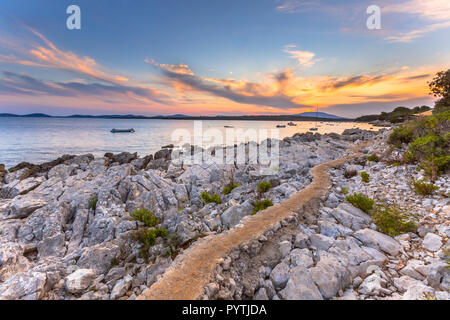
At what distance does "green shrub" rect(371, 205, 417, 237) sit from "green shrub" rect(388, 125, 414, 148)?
361 inches

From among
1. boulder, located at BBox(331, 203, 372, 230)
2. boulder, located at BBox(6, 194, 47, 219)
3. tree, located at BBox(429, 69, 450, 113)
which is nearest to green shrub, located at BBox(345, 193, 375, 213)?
boulder, located at BBox(331, 203, 372, 230)

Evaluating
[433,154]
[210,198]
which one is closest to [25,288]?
[210,198]

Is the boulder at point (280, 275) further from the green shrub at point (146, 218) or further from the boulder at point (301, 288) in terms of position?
the green shrub at point (146, 218)

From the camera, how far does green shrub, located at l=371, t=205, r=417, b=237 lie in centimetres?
644

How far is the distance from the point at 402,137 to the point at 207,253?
53.9ft

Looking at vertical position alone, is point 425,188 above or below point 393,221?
above

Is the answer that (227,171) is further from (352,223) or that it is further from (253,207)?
(352,223)

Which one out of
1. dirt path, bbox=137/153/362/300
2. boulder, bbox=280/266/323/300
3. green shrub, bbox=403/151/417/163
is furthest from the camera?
green shrub, bbox=403/151/417/163

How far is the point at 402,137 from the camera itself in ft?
46.9

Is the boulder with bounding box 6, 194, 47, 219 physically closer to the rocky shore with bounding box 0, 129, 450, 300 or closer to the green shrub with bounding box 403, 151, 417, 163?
the rocky shore with bounding box 0, 129, 450, 300

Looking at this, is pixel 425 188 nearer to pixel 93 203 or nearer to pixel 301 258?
pixel 301 258

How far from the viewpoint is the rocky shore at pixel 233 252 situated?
→ 4883mm

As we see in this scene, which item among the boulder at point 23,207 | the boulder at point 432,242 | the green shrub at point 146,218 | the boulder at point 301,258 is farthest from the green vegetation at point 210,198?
the boulder at point 23,207
